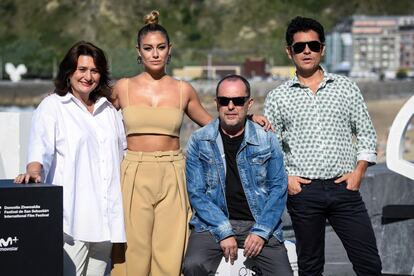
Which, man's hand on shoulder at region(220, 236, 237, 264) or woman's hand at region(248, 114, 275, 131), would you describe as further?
woman's hand at region(248, 114, 275, 131)

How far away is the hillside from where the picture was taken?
102 metres

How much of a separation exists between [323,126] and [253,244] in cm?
75

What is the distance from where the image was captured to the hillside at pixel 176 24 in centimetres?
10212

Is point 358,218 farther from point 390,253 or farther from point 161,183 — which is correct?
point 390,253

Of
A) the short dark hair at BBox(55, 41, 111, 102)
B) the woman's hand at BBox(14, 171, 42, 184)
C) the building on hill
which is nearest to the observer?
the woman's hand at BBox(14, 171, 42, 184)

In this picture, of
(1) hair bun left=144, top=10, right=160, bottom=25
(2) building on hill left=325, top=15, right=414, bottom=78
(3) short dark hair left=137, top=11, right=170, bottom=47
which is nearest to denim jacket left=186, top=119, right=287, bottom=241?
(3) short dark hair left=137, top=11, right=170, bottom=47

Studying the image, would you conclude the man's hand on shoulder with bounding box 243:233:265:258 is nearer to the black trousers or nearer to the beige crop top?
the black trousers

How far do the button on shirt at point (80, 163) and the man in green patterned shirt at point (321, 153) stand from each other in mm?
949

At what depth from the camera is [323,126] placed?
17.2 ft

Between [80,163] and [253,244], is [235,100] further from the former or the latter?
[80,163]

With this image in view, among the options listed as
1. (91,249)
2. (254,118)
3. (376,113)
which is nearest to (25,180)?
(91,249)

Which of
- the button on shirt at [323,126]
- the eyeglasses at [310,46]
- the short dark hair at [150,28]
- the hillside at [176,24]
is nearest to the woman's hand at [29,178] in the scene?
the short dark hair at [150,28]

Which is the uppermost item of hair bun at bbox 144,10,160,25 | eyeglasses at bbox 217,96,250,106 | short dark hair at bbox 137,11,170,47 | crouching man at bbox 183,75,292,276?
hair bun at bbox 144,10,160,25

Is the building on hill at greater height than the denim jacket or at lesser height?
greater
